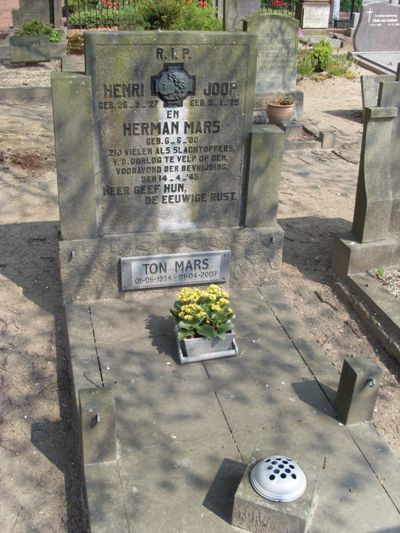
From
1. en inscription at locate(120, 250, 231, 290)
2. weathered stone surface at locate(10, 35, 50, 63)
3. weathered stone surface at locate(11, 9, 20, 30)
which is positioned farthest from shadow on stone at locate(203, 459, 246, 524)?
weathered stone surface at locate(11, 9, 20, 30)

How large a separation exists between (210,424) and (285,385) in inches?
28.4

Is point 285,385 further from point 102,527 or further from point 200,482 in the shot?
point 102,527

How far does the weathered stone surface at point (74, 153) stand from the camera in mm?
4688

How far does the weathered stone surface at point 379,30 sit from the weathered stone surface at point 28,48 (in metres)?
9.72

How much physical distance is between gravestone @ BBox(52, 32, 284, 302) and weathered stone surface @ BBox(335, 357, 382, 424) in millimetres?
1795

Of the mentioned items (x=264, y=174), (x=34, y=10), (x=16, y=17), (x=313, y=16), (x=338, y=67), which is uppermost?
(x=313, y=16)

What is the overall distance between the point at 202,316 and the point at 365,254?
222cm

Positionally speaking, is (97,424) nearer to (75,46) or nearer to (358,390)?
(358,390)

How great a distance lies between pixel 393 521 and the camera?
11.5 feet

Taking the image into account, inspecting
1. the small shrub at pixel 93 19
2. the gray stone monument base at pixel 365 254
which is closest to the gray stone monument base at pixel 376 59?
the small shrub at pixel 93 19

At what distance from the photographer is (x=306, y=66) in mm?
15383

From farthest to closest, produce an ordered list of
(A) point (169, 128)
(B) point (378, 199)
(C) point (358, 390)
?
(B) point (378, 199), (A) point (169, 128), (C) point (358, 390)

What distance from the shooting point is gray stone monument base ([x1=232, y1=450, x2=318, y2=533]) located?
327 centimetres

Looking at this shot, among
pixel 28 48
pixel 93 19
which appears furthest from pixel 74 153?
pixel 93 19
